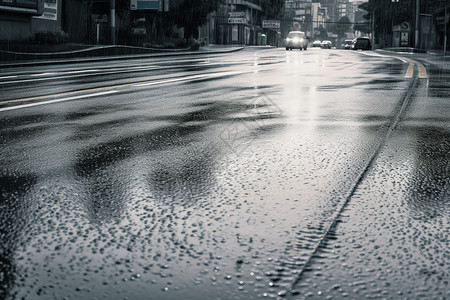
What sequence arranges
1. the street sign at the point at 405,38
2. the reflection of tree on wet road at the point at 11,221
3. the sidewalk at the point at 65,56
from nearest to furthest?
1. the reflection of tree on wet road at the point at 11,221
2. the sidewalk at the point at 65,56
3. the street sign at the point at 405,38

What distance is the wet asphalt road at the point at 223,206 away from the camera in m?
2.63

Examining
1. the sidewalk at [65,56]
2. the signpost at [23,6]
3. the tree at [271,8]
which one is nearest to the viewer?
the sidewalk at [65,56]

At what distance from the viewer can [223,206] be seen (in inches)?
148

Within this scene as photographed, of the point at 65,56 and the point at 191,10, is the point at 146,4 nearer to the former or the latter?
the point at 191,10

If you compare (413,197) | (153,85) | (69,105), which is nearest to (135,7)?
(153,85)

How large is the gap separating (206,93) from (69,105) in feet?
9.50

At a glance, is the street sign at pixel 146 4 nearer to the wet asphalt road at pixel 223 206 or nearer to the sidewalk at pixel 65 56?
the sidewalk at pixel 65 56

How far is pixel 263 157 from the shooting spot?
17.3 feet

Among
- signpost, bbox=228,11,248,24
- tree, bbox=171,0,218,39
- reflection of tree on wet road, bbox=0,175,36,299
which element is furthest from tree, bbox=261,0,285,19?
reflection of tree on wet road, bbox=0,175,36,299

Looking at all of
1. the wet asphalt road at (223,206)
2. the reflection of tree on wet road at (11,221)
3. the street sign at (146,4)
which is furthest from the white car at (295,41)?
the reflection of tree on wet road at (11,221)

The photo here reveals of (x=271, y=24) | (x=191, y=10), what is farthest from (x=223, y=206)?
(x=271, y=24)

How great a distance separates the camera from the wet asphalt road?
263 centimetres

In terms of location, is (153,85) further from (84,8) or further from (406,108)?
(84,8)

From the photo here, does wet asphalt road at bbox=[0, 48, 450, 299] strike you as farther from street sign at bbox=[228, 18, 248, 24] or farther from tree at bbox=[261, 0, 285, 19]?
tree at bbox=[261, 0, 285, 19]
